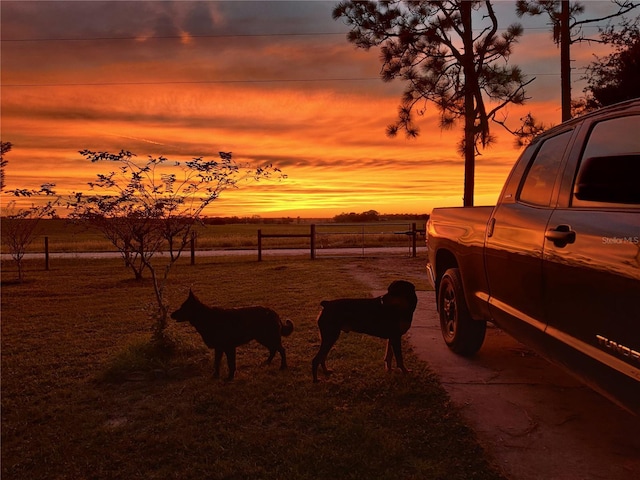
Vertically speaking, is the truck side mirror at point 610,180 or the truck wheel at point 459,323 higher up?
the truck side mirror at point 610,180

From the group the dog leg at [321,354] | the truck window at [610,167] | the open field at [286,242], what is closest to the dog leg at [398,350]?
the dog leg at [321,354]

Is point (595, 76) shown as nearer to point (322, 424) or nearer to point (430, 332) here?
point (430, 332)

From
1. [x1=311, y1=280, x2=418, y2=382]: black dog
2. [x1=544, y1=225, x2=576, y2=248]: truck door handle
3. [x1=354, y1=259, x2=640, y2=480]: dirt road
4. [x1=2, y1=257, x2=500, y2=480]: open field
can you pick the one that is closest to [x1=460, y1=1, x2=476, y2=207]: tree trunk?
[x1=2, y1=257, x2=500, y2=480]: open field

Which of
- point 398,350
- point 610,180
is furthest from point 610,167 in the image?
point 398,350

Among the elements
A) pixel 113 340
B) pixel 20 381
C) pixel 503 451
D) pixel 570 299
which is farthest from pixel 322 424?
pixel 113 340

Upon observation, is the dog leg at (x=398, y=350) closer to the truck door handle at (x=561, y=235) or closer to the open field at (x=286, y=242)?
the truck door handle at (x=561, y=235)

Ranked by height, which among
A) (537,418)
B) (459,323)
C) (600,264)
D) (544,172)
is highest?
(544,172)

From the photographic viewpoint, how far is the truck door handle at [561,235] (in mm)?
2656

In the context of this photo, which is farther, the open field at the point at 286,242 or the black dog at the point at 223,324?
the open field at the point at 286,242

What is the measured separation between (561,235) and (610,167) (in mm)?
490

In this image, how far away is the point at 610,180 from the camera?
2.72m

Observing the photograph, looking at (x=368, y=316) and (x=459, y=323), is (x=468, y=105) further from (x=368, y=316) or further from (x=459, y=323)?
(x=368, y=316)

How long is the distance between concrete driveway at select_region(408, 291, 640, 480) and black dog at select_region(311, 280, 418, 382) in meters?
0.70

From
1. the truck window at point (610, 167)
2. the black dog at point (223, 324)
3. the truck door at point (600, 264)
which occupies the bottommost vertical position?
the black dog at point (223, 324)
